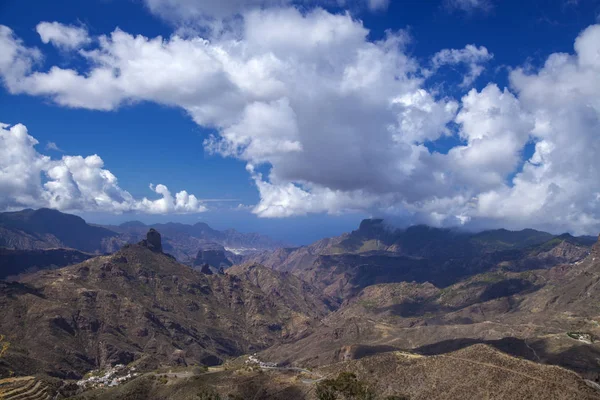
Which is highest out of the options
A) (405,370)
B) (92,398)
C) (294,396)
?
(405,370)

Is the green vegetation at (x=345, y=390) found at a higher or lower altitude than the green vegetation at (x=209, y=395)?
higher

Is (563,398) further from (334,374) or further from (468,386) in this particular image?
(334,374)

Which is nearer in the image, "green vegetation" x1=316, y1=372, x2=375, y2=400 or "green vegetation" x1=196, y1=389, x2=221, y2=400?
"green vegetation" x1=316, y1=372, x2=375, y2=400

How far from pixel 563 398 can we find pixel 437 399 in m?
33.9

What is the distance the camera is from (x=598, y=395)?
116812 mm

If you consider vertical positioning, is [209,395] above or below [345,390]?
below

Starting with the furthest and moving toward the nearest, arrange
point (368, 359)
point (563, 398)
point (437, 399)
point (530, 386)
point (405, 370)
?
point (368, 359)
point (405, 370)
point (437, 399)
point (530, 386)
point (563, 398)

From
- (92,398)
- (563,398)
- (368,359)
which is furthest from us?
(92,398)

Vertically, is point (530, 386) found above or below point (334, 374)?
above

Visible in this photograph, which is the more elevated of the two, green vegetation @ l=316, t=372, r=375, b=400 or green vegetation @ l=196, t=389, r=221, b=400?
green vegetation @ l=316, t=372, r=375, b=400

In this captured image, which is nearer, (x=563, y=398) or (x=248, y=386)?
(x=563, y=398)

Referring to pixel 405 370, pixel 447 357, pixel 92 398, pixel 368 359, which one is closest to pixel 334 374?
pixel 368 359

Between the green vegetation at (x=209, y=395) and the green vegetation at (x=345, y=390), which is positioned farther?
the green vegetation at (x=209, y=395)

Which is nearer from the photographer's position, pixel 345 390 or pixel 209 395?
pixel 345 390
